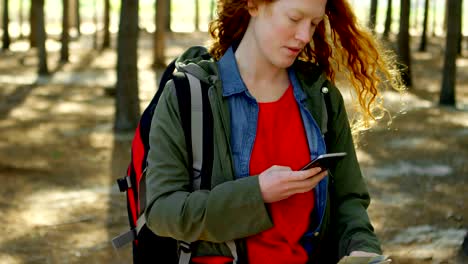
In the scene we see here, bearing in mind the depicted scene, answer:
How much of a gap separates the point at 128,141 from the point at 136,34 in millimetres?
1517

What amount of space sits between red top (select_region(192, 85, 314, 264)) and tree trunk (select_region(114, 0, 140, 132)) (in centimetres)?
1072

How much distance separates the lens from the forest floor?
7.68m

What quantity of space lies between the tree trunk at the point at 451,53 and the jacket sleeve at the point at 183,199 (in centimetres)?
1433

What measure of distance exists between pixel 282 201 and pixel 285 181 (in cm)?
19

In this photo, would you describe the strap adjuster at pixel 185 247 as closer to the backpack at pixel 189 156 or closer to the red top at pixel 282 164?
the backpack at pixel 189 156

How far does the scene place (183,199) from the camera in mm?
2578

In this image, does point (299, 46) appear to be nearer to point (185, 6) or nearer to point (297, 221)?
point (297, 221)

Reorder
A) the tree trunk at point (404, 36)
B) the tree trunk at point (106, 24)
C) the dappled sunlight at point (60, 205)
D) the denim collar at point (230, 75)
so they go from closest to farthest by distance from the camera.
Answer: the denim collar at point (230, 75) < the dappled sunlight at point (60, 205) < the tree trunk at point (404, 36) < the tree trunk at point (106, 24)

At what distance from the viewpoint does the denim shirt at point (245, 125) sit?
2648mm

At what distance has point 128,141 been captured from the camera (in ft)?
43.1

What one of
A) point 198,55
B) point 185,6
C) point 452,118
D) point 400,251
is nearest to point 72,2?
point 185,6

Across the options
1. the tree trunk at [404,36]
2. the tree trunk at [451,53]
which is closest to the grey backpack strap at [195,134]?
the tree trunk at [451,53]

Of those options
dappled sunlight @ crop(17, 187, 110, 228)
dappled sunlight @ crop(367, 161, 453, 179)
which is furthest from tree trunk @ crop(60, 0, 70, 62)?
dappled sunlight @ crop(17, 187, 110, 228)

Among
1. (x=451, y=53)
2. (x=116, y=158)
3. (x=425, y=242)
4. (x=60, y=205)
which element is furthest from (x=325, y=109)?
(x=451, y=53)
